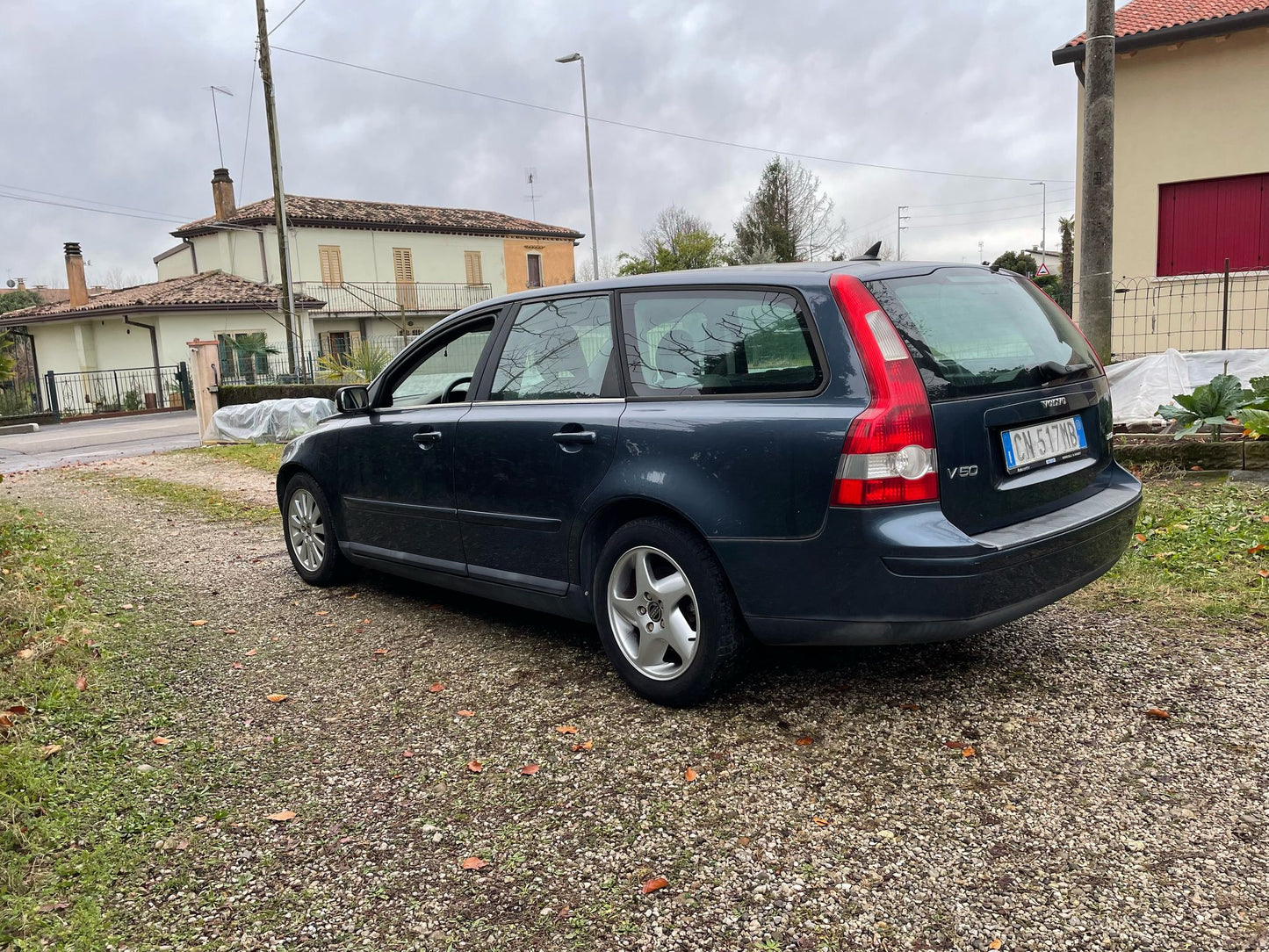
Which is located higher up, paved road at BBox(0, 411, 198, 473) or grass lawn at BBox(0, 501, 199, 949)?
paved road at BBox(0, 411, 198, 473)

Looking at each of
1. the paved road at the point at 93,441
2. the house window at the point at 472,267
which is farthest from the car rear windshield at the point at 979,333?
the house window at the point at 472,267

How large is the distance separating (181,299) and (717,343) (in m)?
37.4

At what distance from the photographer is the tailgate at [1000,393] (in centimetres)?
303

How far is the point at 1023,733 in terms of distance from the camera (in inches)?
127

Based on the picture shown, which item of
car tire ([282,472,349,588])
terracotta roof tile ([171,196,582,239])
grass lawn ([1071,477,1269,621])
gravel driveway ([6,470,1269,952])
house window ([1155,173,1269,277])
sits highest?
terracotta roof tile ([171,196,582,239])

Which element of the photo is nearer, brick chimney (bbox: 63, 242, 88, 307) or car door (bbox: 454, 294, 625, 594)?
car door (bbox: 454, 294, 625, 594)

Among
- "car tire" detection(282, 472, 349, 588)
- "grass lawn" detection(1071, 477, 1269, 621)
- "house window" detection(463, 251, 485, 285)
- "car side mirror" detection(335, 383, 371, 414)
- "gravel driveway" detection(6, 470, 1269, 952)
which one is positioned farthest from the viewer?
"house window" detection(463, 251, 485, 285)

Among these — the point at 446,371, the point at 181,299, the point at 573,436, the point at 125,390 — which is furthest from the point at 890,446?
the point at 181,299

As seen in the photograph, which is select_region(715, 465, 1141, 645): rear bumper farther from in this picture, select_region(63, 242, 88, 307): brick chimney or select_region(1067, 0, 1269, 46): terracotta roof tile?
select_region(63, 242, 88, 307): brick chimney

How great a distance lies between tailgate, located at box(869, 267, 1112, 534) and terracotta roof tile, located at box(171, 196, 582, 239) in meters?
42.0

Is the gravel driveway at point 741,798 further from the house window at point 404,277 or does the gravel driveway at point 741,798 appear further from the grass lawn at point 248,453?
the house window at point 404,277

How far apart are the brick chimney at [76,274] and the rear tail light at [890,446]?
42.2m

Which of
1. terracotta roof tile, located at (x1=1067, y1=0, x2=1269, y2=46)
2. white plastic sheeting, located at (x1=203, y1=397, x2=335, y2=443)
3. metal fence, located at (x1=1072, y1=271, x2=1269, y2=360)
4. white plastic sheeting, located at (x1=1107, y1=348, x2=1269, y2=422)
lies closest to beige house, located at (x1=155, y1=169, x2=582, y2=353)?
white plastic sheeting, located at (x1=203, y1=397, x2=335, y2=443)

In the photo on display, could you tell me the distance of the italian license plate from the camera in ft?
10.5
